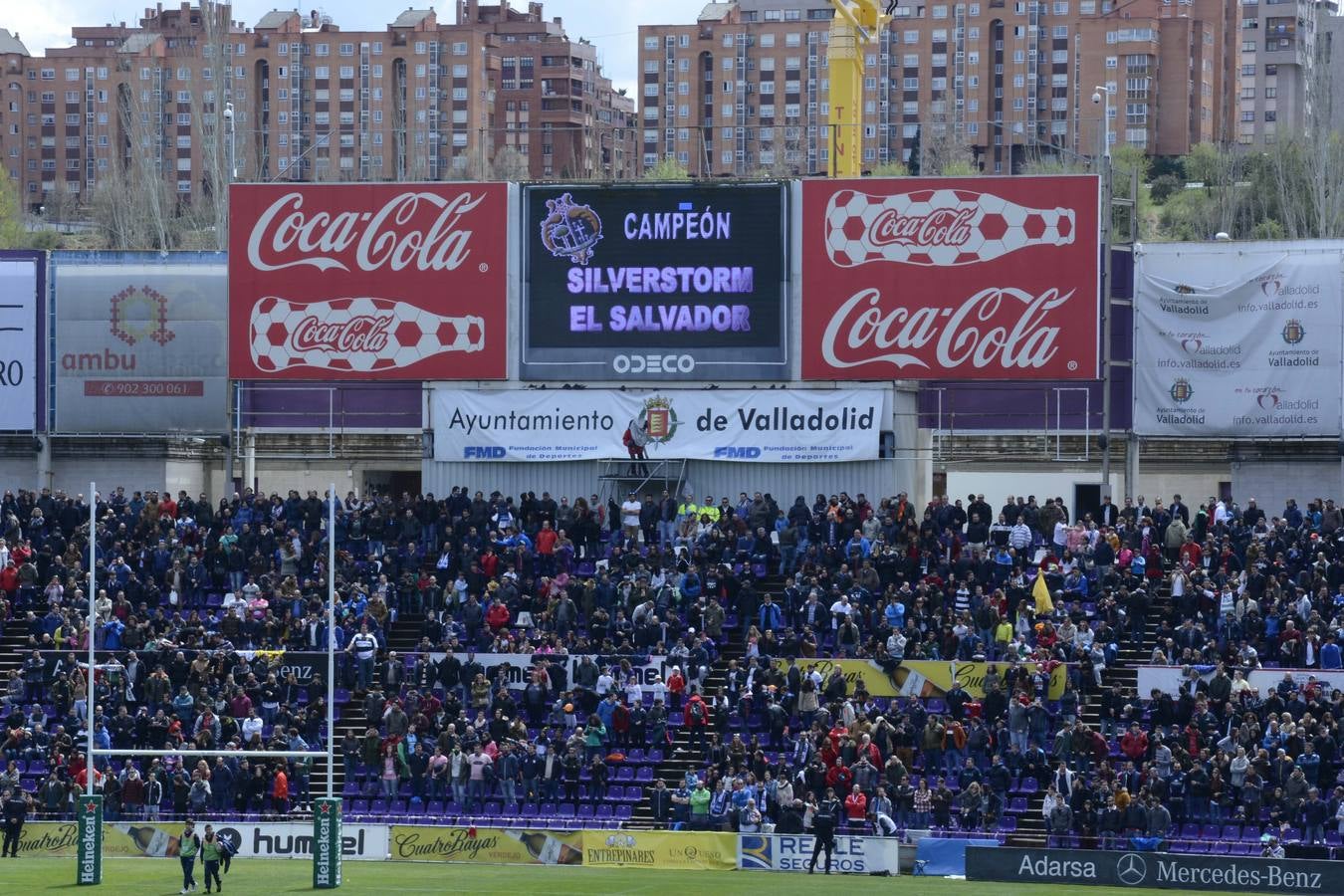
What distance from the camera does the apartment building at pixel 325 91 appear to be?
524 ft

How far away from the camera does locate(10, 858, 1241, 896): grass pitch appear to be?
30266 millimetres

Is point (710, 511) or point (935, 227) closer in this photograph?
point (710, 511)

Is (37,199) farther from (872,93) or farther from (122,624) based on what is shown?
(122,624)

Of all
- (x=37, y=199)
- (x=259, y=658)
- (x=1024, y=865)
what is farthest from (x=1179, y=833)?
(x=37, y=199)

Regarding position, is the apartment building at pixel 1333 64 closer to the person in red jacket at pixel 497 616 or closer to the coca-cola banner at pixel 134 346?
the coca-cola banner at pixel 134 346

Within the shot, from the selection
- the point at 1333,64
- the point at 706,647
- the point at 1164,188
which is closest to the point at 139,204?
the point at 1164,188

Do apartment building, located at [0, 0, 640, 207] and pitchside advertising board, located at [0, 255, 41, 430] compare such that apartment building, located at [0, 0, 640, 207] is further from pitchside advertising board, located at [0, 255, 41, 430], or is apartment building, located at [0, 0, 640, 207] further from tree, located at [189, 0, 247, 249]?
pitchside advertising board, located at [0, 255, 41, 430]

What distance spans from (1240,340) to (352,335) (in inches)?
723

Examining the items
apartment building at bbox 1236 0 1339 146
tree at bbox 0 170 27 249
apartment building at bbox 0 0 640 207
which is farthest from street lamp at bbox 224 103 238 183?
apartment building at bbox 1236 0 1339 146

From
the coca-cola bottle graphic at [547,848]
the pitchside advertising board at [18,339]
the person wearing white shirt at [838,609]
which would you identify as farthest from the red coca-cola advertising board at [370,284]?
the coca-cola bottle graphic at [547,848]

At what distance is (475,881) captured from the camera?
104 ft

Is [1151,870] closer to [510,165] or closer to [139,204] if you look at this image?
[139,204]

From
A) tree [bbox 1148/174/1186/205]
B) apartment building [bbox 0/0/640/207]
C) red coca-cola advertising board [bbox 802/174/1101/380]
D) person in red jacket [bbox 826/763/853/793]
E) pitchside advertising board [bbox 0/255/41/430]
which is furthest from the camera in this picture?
apartment building [bbox 0/0/640/207]

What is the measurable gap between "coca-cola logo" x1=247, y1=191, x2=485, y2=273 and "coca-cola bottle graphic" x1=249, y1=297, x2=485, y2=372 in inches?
33.3
